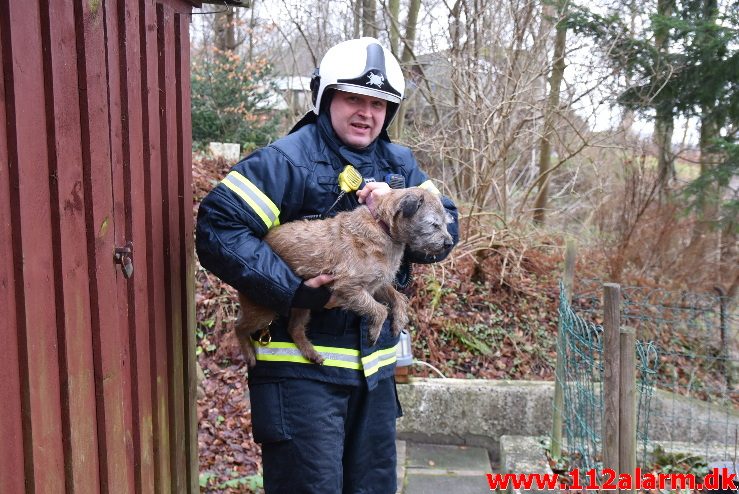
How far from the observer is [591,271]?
31.5 ft

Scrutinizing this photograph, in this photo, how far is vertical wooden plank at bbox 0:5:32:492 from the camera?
6.28 ft

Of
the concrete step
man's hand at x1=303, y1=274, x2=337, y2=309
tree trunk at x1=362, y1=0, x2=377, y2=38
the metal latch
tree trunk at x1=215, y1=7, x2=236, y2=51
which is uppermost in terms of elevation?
tree trunk at x1=215, y1=7, x2=236, y2=51

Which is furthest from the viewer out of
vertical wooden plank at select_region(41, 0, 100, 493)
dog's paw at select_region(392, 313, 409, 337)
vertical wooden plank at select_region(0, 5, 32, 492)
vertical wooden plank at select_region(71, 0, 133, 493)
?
dog's paw at select_region(392, 313, 409, 337)

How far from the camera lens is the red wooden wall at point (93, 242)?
6.56ft

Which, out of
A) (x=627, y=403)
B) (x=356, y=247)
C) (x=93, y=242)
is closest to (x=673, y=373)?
(x=627, y=403)

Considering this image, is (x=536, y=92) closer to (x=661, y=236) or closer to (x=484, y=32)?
(x=484, y=32)

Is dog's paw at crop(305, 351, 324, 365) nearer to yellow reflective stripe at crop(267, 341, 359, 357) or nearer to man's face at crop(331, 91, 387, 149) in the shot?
yellow reflective stripe at crop(267, 341, 359, 357)

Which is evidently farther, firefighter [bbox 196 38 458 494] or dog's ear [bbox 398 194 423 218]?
dog's ear [bbox 398 194 423 218]

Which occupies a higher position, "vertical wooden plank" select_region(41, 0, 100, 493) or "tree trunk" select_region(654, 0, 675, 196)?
"tree trunk" select_region(654, 0, 675, 196)

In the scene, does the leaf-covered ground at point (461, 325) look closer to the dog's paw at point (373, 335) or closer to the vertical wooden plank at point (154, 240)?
the vertical wooden plank at point (154, 240)

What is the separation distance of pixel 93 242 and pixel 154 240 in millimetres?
562

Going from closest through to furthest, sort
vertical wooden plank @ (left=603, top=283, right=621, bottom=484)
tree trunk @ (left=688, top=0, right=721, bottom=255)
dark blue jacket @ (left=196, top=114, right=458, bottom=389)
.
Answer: dark blue jacket @ (left=196, top=114, right=458, bottom=389)
vertical wooden plank @ (left=603, top=283, right=621, bottom=484)
tree trunk @ (left=688, top=0, right=721, bottom=255)

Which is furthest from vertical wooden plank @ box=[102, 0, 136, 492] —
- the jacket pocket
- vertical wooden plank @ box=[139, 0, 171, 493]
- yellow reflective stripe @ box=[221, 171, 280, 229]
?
the jacket pocket

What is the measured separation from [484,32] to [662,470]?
613 cm
